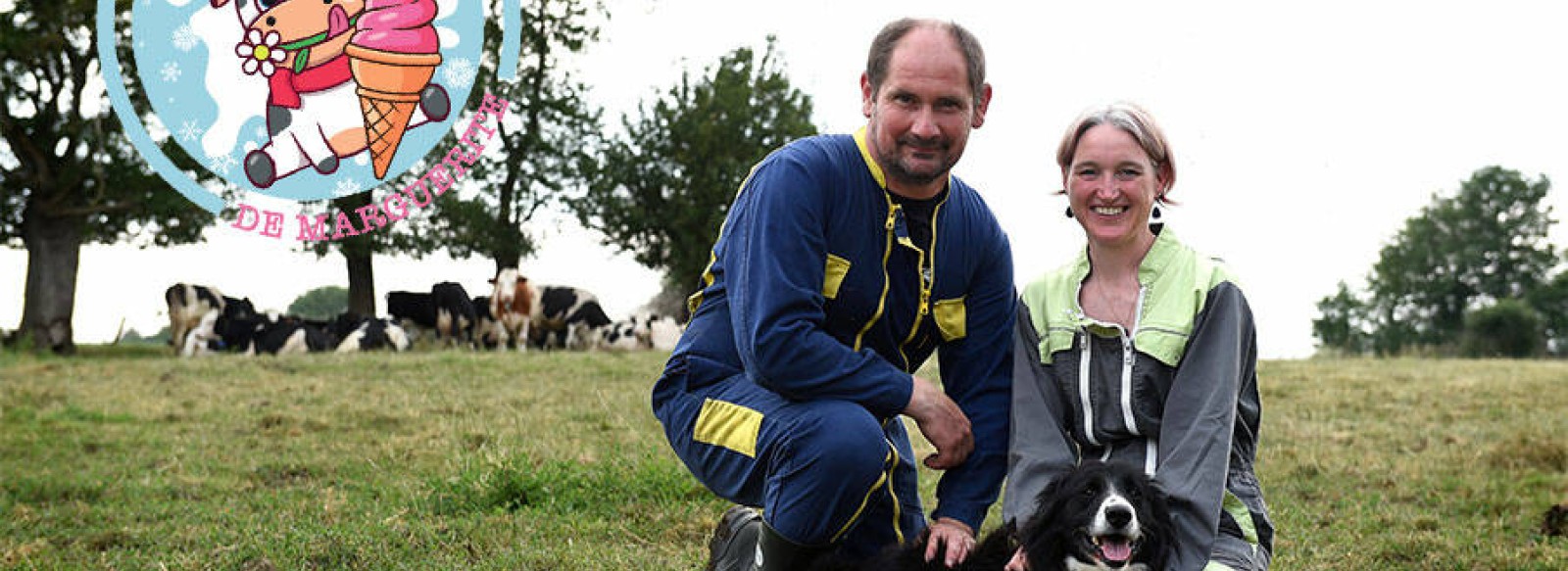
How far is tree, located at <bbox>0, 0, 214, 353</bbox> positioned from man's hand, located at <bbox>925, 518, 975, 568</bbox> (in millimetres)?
19312

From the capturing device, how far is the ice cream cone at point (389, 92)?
24.8ft

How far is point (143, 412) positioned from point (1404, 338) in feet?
176

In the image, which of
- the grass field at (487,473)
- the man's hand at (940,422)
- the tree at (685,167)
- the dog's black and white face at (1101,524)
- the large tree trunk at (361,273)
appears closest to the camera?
the dog's black and white face at (1101,524)

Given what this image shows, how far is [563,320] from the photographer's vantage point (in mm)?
22781

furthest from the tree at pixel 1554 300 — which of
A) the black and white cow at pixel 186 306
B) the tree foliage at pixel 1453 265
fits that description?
the black and white cow at pixel 186 306

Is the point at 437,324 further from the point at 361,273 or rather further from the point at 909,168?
the point at 909,168

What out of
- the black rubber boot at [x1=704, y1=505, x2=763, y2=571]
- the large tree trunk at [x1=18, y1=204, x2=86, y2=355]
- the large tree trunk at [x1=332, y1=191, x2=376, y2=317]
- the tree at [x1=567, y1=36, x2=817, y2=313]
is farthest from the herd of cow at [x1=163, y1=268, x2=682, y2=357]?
the black rubber boot at [x1=704, y1=505, x2=763, y2=571]

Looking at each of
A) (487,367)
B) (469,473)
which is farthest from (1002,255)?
(487,367)

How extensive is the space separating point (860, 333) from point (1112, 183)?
2.84ft

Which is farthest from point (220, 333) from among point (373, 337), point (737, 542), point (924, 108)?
point (924, 108)

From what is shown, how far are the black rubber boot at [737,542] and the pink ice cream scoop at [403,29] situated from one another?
448 centimetres

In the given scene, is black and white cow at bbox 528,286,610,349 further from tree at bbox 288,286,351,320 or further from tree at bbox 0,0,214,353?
tree at bbox 288,286,351,320

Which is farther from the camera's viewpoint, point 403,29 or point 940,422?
point 403,29

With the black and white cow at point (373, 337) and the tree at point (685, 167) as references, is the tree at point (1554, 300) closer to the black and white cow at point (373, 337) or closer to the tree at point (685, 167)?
the tree at point (685, 167)
